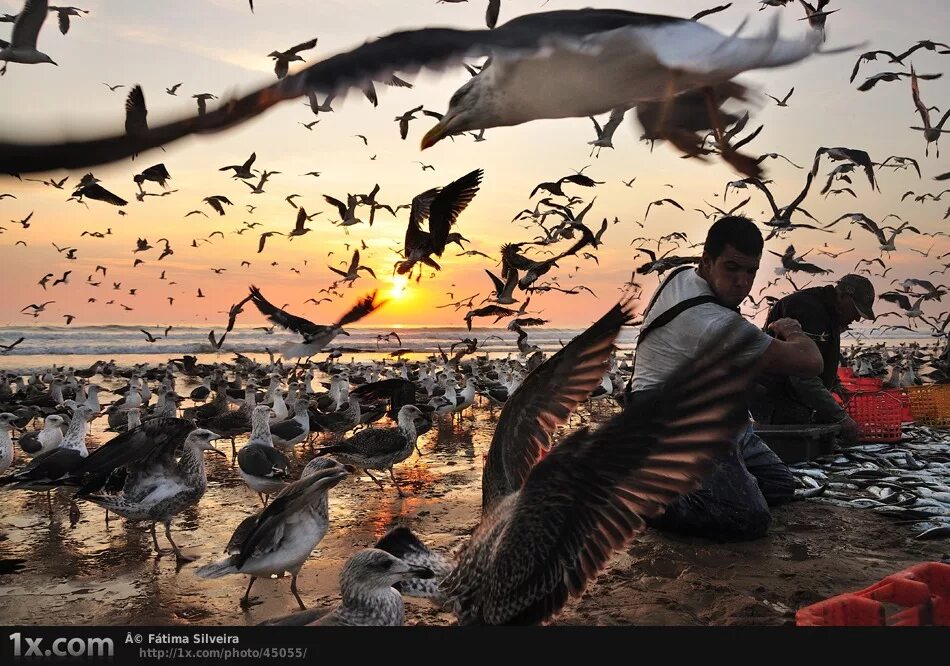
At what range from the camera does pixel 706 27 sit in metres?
3.10

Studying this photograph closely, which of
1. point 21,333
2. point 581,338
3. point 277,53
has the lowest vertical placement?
point 21,333

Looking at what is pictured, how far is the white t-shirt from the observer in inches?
166

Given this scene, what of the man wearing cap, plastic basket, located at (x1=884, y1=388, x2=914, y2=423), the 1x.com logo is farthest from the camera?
plastic basket, located at (x1=884, y1=388, x2=914, y2=423)

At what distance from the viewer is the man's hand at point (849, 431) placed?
7.06 meters

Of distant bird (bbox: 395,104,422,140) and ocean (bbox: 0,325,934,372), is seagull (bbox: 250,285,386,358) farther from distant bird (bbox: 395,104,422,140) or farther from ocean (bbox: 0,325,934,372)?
ocean (bbox: 0,325,934,372)

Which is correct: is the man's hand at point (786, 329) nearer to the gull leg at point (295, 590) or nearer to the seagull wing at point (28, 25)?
the gull leg at point (295, 590)

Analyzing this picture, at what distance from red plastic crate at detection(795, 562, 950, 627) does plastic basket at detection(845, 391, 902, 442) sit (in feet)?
16.6

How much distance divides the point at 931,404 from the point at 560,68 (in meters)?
8.78

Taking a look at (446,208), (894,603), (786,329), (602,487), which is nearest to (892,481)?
(786,329)

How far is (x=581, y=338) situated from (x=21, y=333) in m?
54.4

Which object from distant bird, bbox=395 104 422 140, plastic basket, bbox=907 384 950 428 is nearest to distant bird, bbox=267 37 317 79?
distant bird, bbox=395 104 422 140

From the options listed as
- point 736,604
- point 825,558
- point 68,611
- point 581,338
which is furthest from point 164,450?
point 825,558

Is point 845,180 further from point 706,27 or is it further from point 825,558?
point 706,27

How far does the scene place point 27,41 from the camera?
878 centimetres
